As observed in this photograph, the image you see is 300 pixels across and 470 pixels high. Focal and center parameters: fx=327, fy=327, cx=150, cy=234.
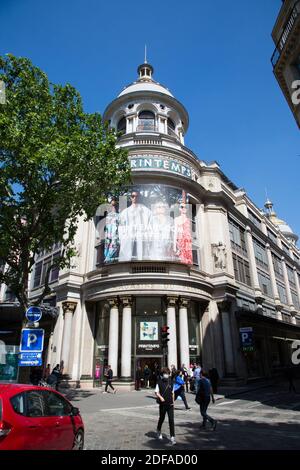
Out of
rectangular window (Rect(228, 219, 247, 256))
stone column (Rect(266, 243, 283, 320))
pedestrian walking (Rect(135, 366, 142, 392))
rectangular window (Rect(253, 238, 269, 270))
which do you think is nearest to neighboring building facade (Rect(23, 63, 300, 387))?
rectangular window (Rect(228, 219, 247, 256))

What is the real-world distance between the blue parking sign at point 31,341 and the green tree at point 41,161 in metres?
4.29

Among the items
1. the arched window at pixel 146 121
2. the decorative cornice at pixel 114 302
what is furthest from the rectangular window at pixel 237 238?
the decorative cornice at pixel 114 302

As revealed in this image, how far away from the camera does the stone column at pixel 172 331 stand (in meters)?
22.0

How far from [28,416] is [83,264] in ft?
75.6

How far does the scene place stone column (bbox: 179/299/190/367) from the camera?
74.1ft

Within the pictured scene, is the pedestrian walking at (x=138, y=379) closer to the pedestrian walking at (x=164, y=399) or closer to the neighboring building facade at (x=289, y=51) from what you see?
the pedestrian walking at (x=164, y=399)

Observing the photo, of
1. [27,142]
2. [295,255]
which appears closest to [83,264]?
[27,142]

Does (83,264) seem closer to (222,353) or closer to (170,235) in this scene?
(170,235)

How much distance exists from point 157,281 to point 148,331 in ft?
11.9

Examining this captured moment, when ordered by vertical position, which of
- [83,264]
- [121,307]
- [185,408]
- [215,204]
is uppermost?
[215,204]

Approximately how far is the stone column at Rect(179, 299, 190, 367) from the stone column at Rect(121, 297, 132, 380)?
363 cm

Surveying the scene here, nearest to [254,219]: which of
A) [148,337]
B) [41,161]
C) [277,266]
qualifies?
[277,266]

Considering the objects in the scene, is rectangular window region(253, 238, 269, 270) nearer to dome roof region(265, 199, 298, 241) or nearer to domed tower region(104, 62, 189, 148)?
domed tower region(104, 62, 189, 148)
